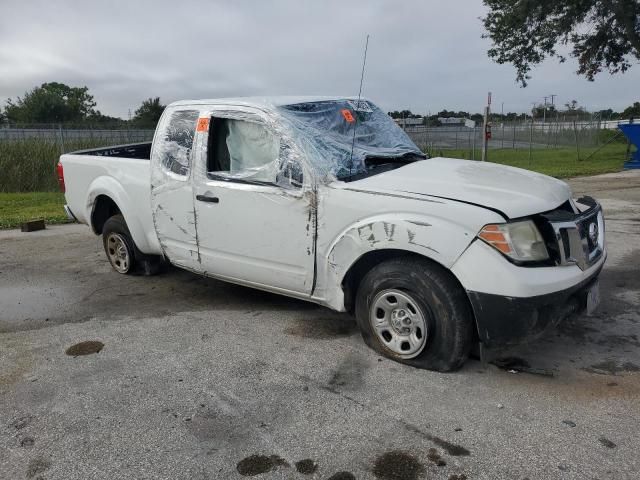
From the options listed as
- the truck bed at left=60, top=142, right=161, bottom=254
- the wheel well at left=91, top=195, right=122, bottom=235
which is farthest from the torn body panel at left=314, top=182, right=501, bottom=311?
the wheel well at left=91, top=195, right=122, bottom=235

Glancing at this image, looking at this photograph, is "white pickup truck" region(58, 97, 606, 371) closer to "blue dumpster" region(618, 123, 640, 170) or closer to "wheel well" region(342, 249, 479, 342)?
"wheel well" region(342, 249, 479, 342)

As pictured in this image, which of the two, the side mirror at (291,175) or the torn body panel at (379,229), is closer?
the torn body panel at (379,229)


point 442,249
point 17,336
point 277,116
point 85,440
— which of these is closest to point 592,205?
point 442,249

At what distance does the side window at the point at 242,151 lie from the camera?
424cm

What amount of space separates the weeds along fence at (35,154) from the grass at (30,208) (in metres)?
1.66

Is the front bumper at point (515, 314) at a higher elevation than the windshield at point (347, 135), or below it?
below

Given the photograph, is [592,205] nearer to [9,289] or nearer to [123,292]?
[123,292]

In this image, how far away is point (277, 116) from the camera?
421cm

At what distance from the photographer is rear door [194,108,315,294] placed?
4.07m

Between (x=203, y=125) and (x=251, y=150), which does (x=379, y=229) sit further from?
(x=203, y=125)

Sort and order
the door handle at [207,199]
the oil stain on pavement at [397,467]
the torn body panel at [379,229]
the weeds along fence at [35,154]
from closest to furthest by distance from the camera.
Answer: the oil stain on pavement at [397,467]
the torn body panel at [379,229]
the door handle at [207,199]
the weeds along fence at [35,154]

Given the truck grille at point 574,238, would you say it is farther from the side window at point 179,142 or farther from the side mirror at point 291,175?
the side window at point 179,142

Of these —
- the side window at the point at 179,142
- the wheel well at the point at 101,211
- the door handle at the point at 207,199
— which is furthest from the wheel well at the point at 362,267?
the wheel well at the point at 101,211

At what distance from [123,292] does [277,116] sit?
2.58m
